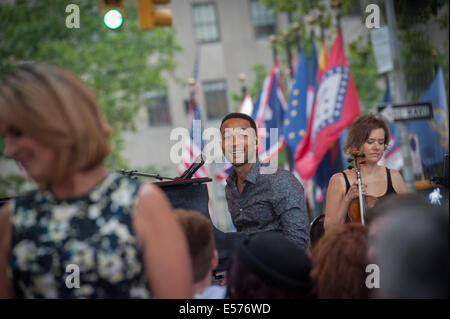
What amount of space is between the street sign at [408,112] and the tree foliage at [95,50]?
47.3 feet

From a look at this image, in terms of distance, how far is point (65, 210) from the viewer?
2.27 m

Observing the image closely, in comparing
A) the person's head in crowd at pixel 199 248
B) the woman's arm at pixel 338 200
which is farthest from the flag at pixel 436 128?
the person's head in crowd at pixel 199 248

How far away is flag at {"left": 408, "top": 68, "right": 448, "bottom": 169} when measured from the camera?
10664mm

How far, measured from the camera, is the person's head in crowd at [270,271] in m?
2.49

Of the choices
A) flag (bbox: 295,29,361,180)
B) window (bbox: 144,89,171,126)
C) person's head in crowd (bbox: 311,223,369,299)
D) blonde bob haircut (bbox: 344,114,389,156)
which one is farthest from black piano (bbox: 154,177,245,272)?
window (bbox: 144,89,171,126)

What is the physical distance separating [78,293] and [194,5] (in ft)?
99.0

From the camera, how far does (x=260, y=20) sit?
31344mm

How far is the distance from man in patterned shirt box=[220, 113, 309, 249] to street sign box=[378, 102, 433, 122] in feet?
14.2

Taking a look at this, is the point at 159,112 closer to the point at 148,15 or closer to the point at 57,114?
the point at 148,15

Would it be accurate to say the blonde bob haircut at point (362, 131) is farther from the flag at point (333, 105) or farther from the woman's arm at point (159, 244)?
the flag at point (333, 105)

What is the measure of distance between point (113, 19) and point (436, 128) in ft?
21.8

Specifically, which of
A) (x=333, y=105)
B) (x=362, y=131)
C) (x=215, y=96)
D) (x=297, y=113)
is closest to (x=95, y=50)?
(x=215, y=96)

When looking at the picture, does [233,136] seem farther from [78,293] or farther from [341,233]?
[78,293]

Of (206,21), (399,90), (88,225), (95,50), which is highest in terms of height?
(206,21)
